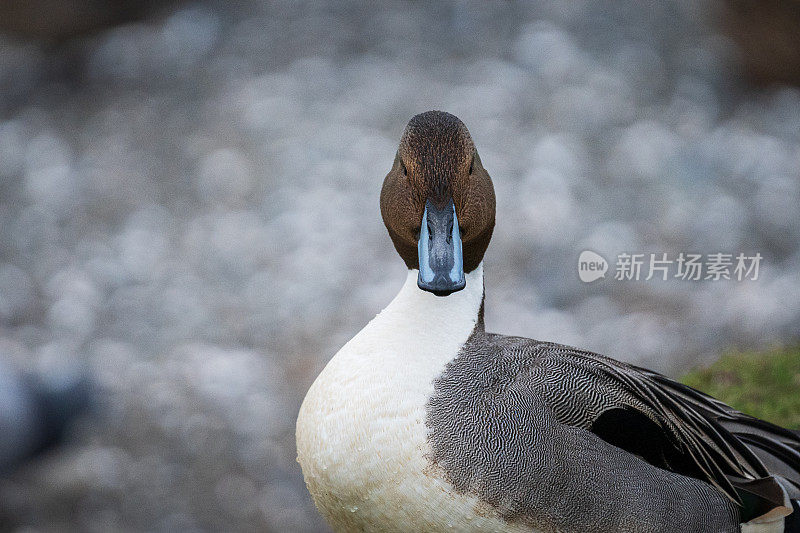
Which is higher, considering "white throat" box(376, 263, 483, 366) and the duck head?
the duck head

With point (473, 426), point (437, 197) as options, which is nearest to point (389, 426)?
point (473, 426)

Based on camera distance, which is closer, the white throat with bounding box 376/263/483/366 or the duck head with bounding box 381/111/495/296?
the duck head with bounding box 381/111/495/296

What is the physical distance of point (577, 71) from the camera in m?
4.57

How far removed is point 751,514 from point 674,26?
3.69 metres

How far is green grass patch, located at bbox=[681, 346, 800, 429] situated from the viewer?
8.94ft

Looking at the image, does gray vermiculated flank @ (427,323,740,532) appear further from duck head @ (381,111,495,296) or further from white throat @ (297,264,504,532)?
duck head @ (381,111,495,296)

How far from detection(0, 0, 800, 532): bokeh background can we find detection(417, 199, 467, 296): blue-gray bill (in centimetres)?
182

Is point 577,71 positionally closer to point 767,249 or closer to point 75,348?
point 767,249

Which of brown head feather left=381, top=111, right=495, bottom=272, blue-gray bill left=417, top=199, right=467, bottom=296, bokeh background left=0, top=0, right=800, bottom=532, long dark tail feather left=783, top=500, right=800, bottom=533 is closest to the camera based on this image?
blue-gray bill left=417, top=199, right=467, bottom=296

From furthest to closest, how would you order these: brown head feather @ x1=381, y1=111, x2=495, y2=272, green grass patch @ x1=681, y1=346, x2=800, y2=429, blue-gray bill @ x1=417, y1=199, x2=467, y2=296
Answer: green grass patch @ x1=681, y1=346, x2=800, y2=429 < brown head feather @ x1=381, y1=111, x2=495, y2=272 < blue-gray bill @ x1=417, y1=199, x2=467, y2=296

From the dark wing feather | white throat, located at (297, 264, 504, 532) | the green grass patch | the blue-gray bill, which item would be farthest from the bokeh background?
the blue-gray bill

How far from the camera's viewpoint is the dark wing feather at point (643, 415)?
155cm

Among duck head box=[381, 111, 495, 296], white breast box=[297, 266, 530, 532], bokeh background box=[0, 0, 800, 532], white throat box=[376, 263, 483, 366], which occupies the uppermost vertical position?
bokeh background box=[0, 0, 800, 532]

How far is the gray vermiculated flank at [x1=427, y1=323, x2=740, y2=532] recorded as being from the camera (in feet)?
4.57
